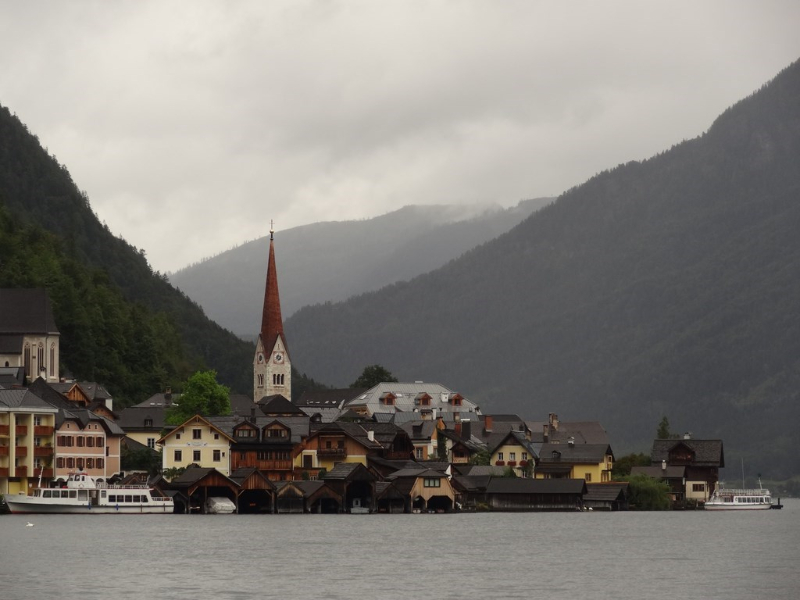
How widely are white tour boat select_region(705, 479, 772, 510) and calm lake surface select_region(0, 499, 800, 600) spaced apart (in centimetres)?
4211

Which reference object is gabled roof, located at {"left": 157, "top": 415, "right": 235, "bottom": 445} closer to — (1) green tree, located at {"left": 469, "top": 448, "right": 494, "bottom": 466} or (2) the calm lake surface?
(2) the calm lake surface

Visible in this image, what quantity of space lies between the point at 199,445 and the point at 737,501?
58.4 meters

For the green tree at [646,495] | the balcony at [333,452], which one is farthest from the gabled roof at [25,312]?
the green tree at [646,495]

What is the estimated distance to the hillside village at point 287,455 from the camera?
131875 millimetres

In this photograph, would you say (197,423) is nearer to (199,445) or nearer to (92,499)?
(199,445)

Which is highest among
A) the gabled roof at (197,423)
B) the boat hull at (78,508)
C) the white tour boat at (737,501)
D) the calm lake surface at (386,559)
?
the gabled roof at (197,423)

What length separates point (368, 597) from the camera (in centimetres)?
6450

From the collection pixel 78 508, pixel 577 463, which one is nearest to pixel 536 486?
pixel 577 463

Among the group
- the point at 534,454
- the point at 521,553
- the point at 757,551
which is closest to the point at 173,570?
the point at 521,553

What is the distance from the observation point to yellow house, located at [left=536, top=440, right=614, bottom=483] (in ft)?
544

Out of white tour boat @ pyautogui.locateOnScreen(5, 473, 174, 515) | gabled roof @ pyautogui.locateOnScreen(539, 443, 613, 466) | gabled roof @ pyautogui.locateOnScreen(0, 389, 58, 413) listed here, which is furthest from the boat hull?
gabled roof @ pyautogui.locateOnScreen(539, 443, 613, 466)

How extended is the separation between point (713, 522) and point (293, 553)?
5344cm

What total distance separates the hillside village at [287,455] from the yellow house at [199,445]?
8cm

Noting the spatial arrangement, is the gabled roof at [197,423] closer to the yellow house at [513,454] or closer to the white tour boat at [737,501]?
the yellow house at [513,454]
